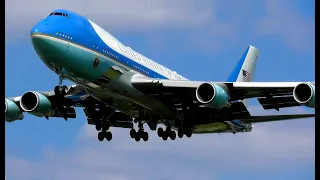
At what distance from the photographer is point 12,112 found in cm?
4325

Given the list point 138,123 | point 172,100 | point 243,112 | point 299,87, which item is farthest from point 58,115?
point 299,87

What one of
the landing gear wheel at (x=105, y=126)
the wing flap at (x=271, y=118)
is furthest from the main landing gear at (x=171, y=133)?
the wing flap at (x=271, y=118)

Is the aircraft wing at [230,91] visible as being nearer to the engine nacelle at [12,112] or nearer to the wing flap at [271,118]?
the wing flap at [271,118]

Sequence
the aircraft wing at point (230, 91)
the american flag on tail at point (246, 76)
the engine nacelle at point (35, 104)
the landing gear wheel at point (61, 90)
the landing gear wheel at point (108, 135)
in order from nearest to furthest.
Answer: the landing gear wheel at point (61, 90) < the aircraft wing at point (230, 91) < the engine nacelle at point (35, 104) < the landing gear wheel at point (108, 135) < the american flag on tail at point (246, 76)

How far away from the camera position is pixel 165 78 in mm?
42781

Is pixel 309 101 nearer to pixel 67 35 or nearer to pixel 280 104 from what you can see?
pixel 280 104


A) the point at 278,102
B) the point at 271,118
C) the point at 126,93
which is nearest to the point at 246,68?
the point at 271,118

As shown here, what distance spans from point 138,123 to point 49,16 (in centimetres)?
1034

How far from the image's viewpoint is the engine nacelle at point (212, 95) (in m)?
37.2

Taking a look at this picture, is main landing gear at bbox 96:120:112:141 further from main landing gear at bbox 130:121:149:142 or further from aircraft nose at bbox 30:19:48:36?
aircraft nose at bbox 30:19:48:36

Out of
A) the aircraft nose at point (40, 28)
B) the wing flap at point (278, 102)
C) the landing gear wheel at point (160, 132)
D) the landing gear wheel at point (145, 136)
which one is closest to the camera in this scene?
the aircraft nose at point (40, 28)

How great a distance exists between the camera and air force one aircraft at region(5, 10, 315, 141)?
36.0 m

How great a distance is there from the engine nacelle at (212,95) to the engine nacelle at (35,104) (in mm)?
9392

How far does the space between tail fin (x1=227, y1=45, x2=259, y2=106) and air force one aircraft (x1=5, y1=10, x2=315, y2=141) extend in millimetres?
5895
